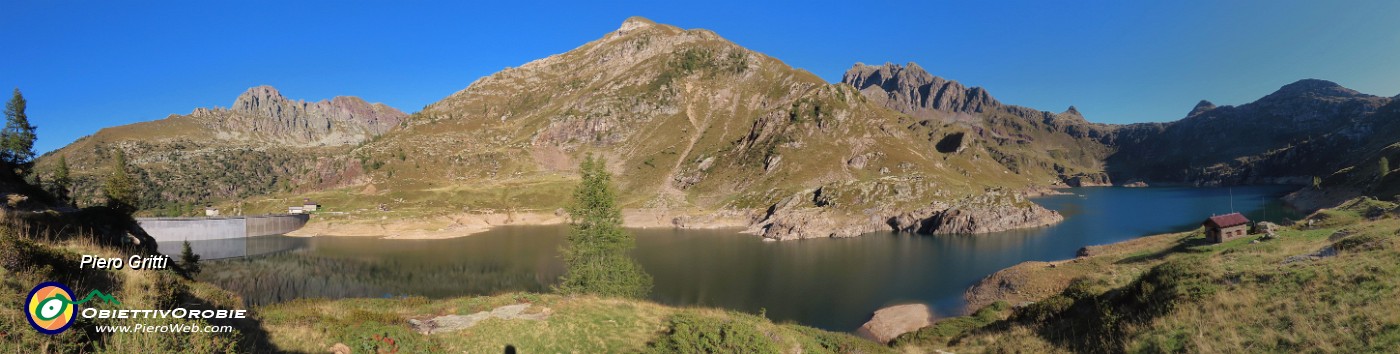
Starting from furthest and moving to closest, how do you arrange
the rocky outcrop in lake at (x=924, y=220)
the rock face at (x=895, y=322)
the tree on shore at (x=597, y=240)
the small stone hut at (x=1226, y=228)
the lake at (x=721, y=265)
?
the rocky outcrop in lake at (x=924, y=220), the lake at (x=721, y=265), the small stone hut at (x=1226, y=228), the rock face at (x=895, y=322), the tree on shore at (x=597, y=240)

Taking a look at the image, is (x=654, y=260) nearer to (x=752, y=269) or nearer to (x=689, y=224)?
(x=752, y=269)

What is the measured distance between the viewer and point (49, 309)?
7.97 m

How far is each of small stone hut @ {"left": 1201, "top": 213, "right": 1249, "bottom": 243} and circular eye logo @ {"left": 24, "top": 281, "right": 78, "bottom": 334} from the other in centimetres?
8345

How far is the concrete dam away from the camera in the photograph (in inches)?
4919

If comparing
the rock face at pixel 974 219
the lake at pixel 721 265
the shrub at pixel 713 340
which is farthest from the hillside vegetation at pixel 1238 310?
the rock face at pixel 974 219

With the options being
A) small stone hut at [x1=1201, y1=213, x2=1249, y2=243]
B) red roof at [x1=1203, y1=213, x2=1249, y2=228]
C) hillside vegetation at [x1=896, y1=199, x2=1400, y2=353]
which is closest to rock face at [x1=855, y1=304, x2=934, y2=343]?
hillside vegetation at [x1=896, y1=199, x2=1400, y2=353]

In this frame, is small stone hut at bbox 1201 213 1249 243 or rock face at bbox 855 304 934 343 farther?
small stone hut at bbox 1201 213 1249 243

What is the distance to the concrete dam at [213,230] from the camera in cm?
12494

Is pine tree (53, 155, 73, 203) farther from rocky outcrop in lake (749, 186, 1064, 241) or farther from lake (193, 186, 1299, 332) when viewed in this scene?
rocky outcrop in lake (749, 186, 1064, 241)

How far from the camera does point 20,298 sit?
8.44 metres

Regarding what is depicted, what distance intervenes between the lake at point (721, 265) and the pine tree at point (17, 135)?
25.7 metres

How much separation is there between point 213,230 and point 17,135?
84.9 metres

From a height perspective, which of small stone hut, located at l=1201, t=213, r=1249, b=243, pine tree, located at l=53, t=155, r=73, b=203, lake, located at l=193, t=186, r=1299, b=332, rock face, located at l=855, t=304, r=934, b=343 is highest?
pine tree, located at l=53, t=155, r=73, b=203

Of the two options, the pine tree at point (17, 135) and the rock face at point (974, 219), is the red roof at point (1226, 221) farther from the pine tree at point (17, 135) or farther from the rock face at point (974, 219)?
the pine tree at point (17, 135)
